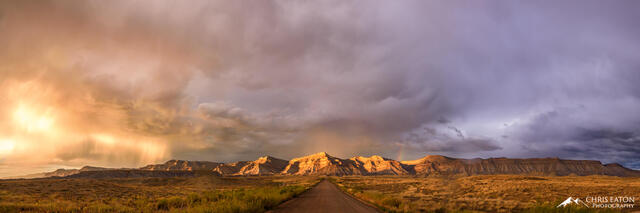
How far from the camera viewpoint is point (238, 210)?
16.5 m

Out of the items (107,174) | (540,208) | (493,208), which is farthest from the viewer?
(107,174)

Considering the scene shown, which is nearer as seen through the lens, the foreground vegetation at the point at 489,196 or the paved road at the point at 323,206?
the paved road at the point at 323,206

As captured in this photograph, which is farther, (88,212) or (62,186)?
(62,186)

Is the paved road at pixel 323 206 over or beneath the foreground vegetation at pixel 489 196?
over

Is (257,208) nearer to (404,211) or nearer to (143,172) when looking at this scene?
(404,211)

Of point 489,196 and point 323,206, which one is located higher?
point 323,206

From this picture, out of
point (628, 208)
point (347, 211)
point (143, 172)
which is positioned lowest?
point (143, 172)

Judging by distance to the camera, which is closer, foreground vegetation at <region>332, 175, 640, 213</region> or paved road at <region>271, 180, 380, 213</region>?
paved road at <region>271, 180, 380, 213</region>

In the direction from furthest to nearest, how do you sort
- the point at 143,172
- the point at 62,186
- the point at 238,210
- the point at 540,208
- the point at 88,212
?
the point at 143,172, the point at 62,186, the point at 540,208, the point at 88,212, the point at 238,210

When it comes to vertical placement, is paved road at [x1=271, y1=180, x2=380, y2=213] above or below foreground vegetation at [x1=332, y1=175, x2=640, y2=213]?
above

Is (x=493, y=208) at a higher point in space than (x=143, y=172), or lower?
higher

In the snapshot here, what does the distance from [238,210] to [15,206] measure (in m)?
19.2

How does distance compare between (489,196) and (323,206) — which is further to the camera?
(489,196)

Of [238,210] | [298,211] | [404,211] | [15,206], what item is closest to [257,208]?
[238,210]
